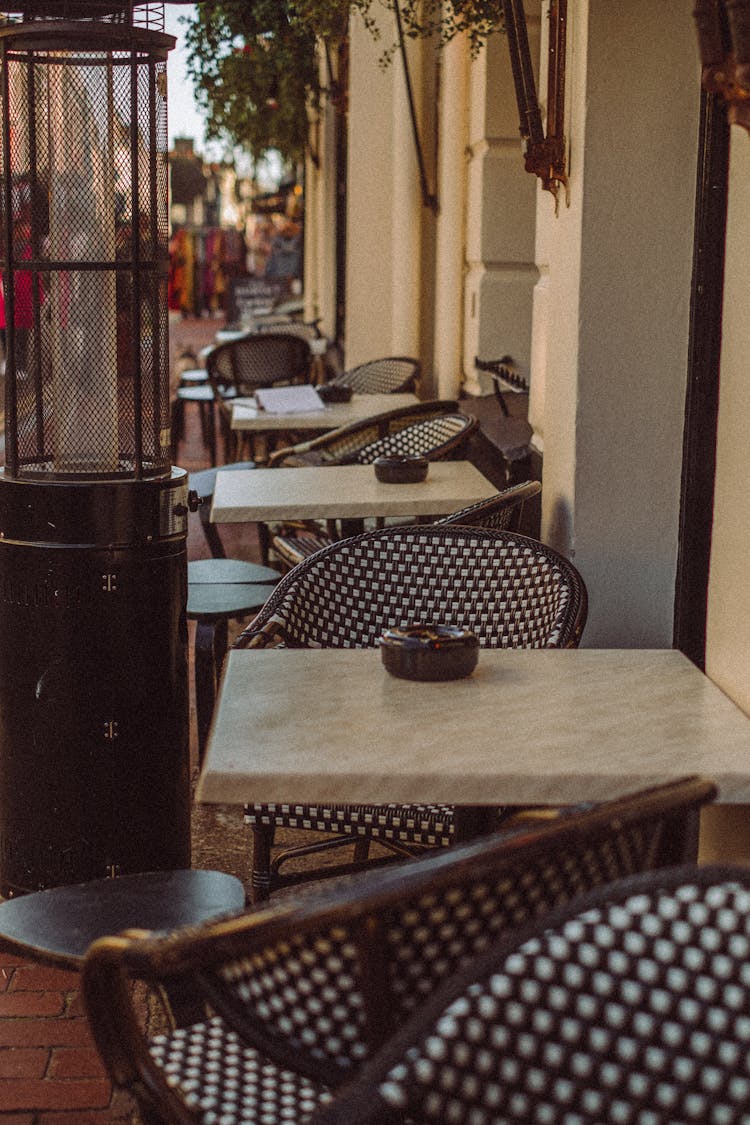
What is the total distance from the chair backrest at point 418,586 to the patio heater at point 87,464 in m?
0.30

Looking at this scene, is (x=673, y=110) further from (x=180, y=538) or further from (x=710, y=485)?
(x=180, y=538)

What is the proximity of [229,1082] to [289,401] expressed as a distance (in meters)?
5.17

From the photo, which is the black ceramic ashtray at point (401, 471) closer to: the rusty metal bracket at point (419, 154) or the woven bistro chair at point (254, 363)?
the rusty metal bracket at point (419, 154)

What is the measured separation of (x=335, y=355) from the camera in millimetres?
12062

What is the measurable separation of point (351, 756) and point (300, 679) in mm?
434

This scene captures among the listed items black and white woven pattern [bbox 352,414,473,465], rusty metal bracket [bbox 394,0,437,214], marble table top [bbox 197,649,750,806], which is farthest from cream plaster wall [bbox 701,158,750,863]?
rusty metal bracket [bbox 394,0,437,214]

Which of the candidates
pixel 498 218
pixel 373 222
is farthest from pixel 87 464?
pixel 373 222

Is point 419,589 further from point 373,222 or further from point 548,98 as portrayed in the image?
point 373,222

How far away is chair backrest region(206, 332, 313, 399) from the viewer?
977cm

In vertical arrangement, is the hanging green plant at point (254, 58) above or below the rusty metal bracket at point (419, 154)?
above

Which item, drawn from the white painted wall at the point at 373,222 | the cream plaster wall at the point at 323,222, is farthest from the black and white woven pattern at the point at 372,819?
the cream plaster wall at the point at 323,222

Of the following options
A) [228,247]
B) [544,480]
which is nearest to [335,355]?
[544,480]

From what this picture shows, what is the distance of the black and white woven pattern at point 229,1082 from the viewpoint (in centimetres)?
174

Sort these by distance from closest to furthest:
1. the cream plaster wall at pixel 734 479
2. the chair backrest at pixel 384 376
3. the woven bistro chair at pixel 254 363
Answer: the cream plaster wall at pixel 734 479 < the chair backrest at pixel 384 376 < the woven bistro chair at pixel 254 363
